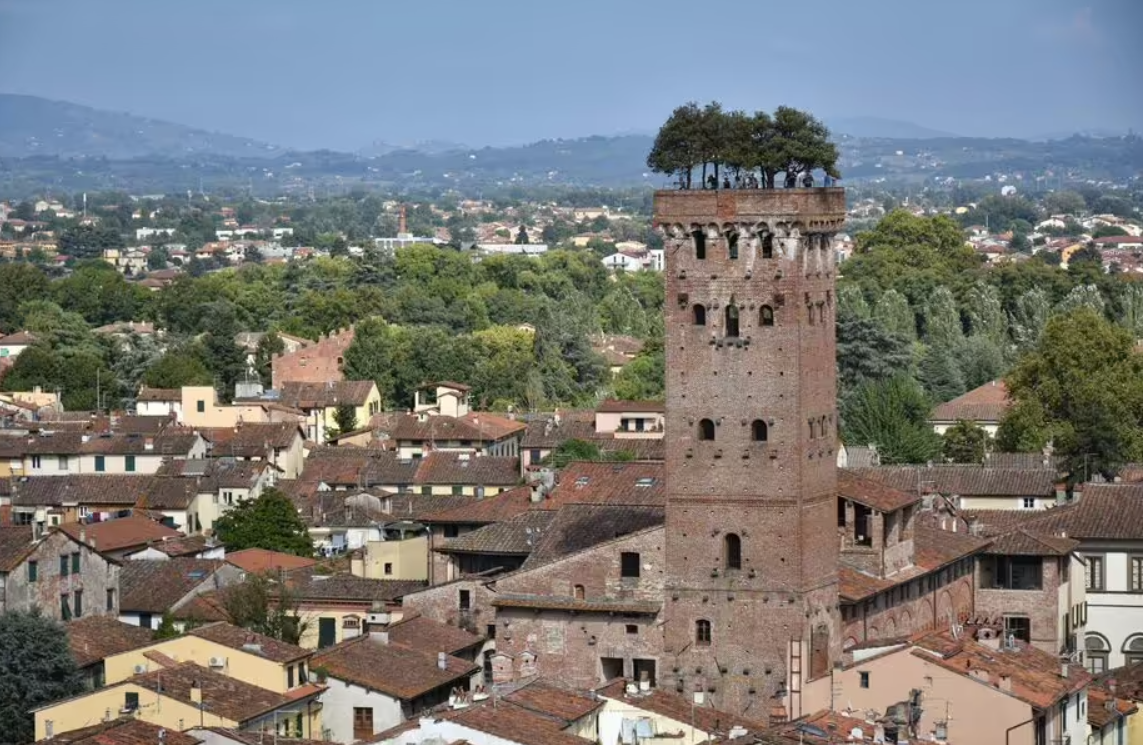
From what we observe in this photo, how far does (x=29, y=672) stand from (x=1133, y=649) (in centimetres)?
2148

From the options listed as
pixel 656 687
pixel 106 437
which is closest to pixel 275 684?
pixel 656 687

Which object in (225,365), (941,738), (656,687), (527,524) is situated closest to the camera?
(941,738)

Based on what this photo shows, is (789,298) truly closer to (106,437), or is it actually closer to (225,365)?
(106,437)

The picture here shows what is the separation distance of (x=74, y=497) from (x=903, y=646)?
108 feet

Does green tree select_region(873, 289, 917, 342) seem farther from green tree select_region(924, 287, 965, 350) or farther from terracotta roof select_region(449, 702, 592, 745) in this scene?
terracotta roof select_region(449, 702, 592, 745)

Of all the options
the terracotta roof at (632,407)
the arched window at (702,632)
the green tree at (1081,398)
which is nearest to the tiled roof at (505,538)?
the arched window at (702,632)

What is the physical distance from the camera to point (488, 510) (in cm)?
5984

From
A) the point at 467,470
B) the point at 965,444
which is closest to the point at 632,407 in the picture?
the point at 467,470

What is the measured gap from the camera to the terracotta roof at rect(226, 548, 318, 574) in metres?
60.4

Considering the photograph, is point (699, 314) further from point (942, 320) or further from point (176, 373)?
point (942, 320)

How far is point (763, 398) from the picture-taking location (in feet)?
165

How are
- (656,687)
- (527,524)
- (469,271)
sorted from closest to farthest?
(656,687) → (527,524) → (469,271)

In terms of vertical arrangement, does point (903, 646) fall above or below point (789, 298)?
below

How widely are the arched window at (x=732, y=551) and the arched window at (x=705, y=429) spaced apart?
4.91 ft
